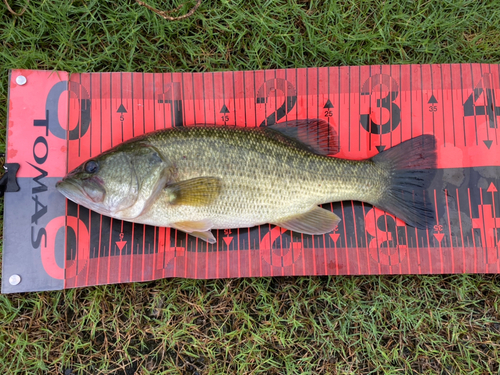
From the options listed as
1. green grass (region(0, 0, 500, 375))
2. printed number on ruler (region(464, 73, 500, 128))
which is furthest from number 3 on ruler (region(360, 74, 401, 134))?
printed number on ruler (region(464, 73, 500, 128))

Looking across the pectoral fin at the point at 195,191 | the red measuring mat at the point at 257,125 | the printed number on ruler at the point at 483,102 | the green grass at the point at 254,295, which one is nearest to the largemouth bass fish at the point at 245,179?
the pectoral fin at the point at 195,191

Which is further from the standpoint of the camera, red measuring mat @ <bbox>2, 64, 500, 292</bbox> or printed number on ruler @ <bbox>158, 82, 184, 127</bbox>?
printed number on ruler @ <bbox>158, 82, 184, 127</bbox>

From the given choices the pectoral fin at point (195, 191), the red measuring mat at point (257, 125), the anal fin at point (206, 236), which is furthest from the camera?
the red measuring mat at point (257, 125)

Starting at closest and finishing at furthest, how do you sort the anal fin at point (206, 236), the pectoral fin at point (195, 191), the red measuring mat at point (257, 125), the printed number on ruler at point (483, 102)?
1. the pectoral fin at point (195, 191)
2. the anal fin at point (206, 236)
3. the red measuring mat at point (257, 125)
4. the printed number on ruler at point (483, 102)

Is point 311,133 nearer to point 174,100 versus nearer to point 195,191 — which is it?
point 195,191

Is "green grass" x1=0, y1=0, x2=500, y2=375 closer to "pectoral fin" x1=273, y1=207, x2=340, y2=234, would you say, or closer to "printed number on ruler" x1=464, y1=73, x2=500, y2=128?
"printed number on ruler" x1=464, y1=73, x2=500, y2=128

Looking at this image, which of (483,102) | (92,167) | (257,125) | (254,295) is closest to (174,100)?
(257,125)

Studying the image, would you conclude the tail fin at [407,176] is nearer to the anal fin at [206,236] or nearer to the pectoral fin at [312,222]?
the pectoral fin at [312,222]
